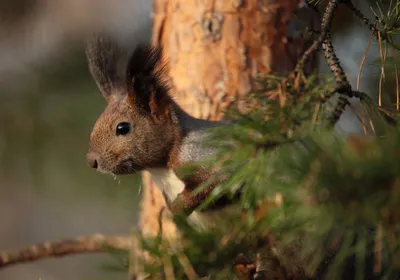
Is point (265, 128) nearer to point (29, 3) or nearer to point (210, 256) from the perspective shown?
point (210, 256)

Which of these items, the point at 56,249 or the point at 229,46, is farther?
the point at 229,46

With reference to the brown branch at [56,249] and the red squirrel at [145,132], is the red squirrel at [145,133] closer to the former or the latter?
the red squirrel at [145,132]

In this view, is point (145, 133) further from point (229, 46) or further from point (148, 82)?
point (229, 46)

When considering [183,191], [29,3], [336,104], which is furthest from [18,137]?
[336,104]

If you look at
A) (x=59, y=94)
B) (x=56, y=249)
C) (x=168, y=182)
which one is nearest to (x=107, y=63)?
(x=168, y=182)

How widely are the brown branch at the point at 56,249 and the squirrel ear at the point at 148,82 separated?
268 millimetres

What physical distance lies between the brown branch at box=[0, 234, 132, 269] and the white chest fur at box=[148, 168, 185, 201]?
15 cm

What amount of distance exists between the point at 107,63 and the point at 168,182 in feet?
0.90

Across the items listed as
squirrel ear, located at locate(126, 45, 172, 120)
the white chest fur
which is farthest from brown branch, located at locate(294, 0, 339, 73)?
the white chest fur

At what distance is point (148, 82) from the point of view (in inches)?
49.0

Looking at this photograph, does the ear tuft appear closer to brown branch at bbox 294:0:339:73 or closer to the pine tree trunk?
the pine tree trunk

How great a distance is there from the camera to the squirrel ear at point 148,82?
116cm

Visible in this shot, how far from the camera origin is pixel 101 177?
2.42 metres

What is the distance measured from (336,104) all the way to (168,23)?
0.82 meters
